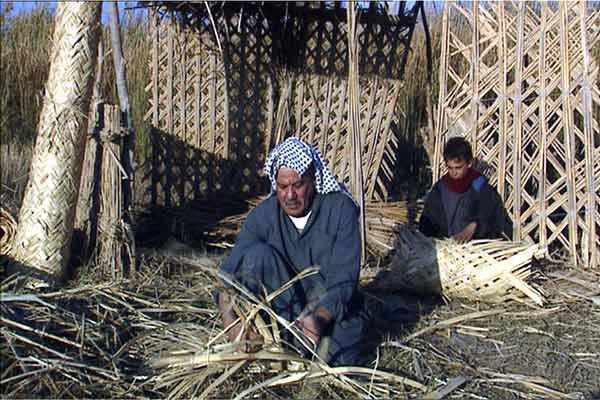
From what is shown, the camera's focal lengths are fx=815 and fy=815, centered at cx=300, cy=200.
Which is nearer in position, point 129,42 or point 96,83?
point 96,83

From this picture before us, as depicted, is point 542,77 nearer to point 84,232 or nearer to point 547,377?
point 547,377

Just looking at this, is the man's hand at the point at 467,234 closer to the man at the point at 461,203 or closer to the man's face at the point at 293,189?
the man at the point at 461,203

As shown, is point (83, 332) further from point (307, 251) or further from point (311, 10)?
point (311, 10)

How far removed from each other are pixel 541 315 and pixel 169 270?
199 cm

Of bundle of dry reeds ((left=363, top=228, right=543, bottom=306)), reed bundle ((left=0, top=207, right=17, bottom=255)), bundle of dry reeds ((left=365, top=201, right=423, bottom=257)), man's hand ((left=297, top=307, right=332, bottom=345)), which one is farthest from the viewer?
bundle of dry reeds ((left=365, top=201, right=423, bottom=257))

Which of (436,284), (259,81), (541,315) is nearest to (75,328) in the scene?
(436,284)

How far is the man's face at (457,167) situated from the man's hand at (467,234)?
37 cm

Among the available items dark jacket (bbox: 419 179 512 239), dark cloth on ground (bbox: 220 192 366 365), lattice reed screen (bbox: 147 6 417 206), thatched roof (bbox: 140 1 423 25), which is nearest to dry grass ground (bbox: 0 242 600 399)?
dark cloth on ground (bbox: 220 192 366 365)

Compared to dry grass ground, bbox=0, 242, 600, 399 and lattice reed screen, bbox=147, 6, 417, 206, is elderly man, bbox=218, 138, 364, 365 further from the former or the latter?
lattice reed screen, bbox=147, 6, 417, 206

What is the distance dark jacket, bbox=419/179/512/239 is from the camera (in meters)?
4.74

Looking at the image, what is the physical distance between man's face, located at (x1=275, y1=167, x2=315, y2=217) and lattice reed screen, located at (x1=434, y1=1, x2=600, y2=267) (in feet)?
6.74

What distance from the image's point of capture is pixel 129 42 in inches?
338

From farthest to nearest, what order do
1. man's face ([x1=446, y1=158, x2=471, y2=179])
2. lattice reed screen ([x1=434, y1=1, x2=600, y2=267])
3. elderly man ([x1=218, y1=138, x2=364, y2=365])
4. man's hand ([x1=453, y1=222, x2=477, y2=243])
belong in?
lattice reed screen ([x1=434, y1=1, x2=600, y2=267]) → man's face ([x1=446, y1=158, x2=471, y2=179]) → man's hand ([x1=453, y1=222, x2=477, y2=243]) → elderly man ([x1=218, y1=138, x2=364, y2=365])

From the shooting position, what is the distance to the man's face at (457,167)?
4715 mm
